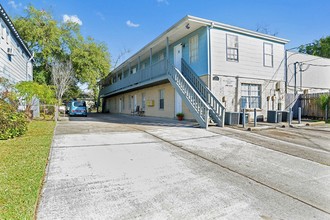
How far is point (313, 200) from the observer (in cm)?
322

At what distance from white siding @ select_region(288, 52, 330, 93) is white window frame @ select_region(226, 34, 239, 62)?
255 inches

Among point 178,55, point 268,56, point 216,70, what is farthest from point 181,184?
point 268,56

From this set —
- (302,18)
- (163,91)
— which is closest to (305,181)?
(163,91)

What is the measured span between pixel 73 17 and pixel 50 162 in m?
29.4

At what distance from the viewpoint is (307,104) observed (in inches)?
599

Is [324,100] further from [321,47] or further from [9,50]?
[321,47]

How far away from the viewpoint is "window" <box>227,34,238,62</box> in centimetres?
1277

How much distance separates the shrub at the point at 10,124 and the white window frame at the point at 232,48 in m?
10.8

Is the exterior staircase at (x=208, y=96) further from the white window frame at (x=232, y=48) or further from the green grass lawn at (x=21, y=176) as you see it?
the green grass lawn at (x=21, y=176)

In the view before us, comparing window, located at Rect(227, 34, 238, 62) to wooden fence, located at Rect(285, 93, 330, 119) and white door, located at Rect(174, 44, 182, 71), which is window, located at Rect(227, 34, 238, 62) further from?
wooden fence, located at Rect(285, 93, 330, 119)

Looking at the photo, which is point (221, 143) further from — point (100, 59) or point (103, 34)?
point (103, 34)

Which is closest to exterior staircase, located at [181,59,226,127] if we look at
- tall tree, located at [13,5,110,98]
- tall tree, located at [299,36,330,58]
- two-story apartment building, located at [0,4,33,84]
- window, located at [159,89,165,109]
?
window, located at [159,89,165,109]

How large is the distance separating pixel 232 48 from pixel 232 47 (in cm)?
6

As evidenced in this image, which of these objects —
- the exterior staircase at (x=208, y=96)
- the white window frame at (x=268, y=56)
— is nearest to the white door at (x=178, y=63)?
the exterior staircase at (x=208, y=96)
